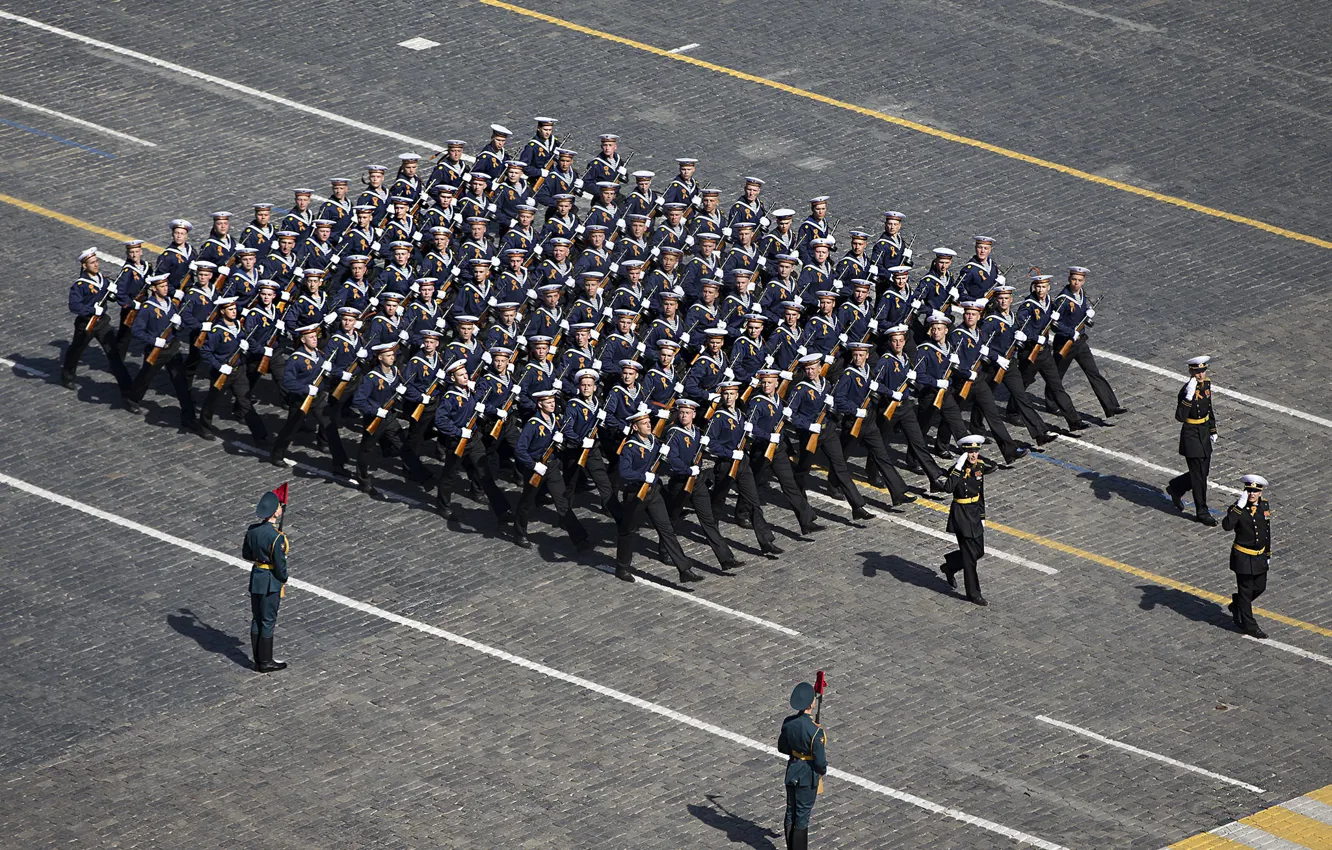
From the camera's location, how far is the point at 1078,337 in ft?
115

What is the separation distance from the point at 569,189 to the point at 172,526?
10.6m

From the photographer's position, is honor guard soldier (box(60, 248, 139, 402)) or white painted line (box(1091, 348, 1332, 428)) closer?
honor guard soldier (box(60, 248, 139, 402))

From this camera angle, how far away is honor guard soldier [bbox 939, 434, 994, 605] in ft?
98.9

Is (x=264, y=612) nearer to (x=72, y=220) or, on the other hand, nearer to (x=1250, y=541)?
(x=1250, y=541)

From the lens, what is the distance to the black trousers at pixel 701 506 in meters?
31.1

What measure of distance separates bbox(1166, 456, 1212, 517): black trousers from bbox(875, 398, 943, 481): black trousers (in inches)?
123

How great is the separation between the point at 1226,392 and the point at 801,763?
13.9 metres

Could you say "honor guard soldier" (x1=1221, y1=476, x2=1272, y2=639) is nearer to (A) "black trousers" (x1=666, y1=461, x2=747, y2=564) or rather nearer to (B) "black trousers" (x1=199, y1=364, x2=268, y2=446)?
(A) "black trousers" (x1=666, y1=461, x2=747, y2=564)

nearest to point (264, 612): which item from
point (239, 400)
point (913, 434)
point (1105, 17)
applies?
point (239, 400)

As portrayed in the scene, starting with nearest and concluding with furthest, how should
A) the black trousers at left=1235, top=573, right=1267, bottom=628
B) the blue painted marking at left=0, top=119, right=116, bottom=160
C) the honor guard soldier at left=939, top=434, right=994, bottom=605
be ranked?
the black trousers at left=1235, top=573, right=1267, bottom=628
the honor guard soldier at left=939, top=434, right=994, bottom=605
the blue painted marking at left=0, top=119, right=116, bottom=160

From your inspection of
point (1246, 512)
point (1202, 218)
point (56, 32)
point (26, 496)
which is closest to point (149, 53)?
point (56, 32)

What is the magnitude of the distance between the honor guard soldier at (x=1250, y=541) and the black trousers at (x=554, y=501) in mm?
8054

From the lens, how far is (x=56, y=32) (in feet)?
156

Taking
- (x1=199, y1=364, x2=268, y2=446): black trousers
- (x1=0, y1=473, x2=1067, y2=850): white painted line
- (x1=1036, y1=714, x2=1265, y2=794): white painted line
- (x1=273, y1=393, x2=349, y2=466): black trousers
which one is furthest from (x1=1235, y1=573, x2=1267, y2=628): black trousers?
(x1=199, y1=364, x2=268, y2=446): black trousers
